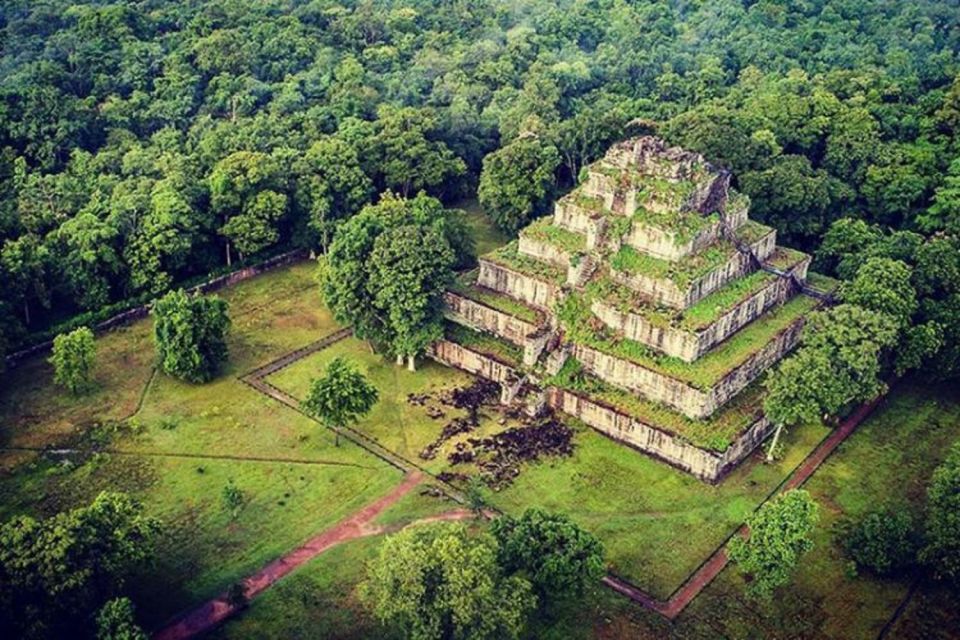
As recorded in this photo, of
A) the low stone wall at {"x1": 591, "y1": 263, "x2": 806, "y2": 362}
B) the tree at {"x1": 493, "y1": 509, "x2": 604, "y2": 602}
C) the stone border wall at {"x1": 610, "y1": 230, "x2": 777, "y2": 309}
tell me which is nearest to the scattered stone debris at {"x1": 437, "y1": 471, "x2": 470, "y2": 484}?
the tree at {"x1": 493, "y1": 509, "x2": 604, "y2": 602}

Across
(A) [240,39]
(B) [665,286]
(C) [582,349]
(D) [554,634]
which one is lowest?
(D) [554,634]

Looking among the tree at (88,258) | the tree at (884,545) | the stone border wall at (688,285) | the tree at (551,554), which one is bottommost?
the tree at (884,545)

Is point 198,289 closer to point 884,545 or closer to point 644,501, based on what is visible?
point 644,501

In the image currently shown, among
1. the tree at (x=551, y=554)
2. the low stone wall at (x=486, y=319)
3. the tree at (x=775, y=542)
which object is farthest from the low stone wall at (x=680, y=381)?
the tree at (x=551, y=554)

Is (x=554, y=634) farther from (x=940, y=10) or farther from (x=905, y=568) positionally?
(x=940, y=10)

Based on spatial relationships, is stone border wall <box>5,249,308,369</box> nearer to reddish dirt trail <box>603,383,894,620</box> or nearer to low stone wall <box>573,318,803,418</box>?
low stone wall <box>573,318,803,418</box>

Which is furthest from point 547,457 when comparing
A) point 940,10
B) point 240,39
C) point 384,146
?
point 940,10

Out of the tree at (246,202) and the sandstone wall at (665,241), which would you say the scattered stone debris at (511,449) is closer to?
the sandstone wall at (665,241)
